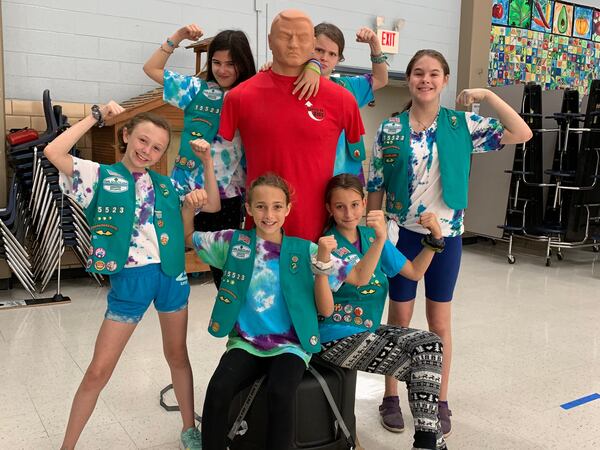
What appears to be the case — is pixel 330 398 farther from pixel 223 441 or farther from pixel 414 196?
pixel 414 196

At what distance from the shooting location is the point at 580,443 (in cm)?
243

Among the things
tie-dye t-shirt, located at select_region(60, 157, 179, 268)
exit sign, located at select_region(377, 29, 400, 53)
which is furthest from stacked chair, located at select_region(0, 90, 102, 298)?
exit sign, located at select_region(377, 29, 400, 53)

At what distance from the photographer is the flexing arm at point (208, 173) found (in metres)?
1.96

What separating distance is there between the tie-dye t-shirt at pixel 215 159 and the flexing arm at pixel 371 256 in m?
0.57

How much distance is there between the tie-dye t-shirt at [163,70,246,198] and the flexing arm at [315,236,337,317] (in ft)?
1.78

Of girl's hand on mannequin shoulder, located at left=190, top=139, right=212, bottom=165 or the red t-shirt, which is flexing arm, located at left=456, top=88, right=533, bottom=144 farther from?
girl's hand on mannequin shoulder, located at left=190, top=139, right=212, bottom=165

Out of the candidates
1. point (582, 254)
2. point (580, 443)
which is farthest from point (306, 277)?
point (582, 254)

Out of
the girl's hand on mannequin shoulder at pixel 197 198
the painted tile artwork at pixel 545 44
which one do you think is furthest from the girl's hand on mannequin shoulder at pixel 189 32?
the painted tile artwork at pixel 545 44

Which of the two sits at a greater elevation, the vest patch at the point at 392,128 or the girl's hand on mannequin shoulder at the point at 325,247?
the vest patch at the point at 392,128

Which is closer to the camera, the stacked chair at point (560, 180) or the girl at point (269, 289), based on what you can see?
the girl at point (269, 289)

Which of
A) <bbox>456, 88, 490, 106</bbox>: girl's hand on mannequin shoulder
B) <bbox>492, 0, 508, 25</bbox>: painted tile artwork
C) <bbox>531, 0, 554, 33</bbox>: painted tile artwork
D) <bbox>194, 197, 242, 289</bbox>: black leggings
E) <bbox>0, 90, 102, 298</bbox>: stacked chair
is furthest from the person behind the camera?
<bbox>531, 0, 554, 33</bbox>: painted tile artwork

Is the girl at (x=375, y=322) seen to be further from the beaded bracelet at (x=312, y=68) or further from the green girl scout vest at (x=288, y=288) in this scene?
the beaded bracelet at (x=312, y=68)

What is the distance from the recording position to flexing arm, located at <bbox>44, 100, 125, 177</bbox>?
188 cm

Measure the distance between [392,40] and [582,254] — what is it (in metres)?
3.06
